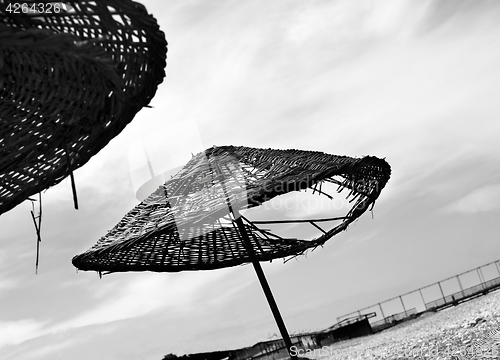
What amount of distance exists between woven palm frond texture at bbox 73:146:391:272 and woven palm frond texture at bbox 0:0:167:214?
5.59 ft

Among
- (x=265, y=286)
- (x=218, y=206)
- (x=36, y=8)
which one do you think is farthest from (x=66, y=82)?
(x=265, y=286)

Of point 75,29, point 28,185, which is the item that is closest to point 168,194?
point 28,185

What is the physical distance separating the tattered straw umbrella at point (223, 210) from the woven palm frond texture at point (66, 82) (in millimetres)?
1717

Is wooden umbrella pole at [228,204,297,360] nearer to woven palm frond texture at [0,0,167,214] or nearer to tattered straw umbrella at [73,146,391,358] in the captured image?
tattered straw umbrella at [73,146,391,358]

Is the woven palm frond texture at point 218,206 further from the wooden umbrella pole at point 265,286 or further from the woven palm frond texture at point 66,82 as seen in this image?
the woven palm frond texture at point 66,82

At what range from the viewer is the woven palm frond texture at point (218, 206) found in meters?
4.43

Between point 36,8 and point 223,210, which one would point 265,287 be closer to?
point 223,210

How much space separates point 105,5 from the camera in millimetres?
1936

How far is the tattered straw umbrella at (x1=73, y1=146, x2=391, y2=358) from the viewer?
4.44 m

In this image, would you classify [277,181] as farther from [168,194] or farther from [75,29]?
[75,29]

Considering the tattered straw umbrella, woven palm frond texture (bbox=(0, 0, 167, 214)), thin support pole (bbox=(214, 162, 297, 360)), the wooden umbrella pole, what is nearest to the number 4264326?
woven palm frond texture (bbox=(0, 0, 167, 214))

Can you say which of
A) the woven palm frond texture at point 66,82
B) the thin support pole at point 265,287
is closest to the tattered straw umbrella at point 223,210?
the thin support pole at point 265,287

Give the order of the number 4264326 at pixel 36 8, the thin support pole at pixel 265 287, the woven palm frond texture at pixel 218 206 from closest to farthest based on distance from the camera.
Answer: the number 4264326 at pixel 36 8 → the woven palm frond texture at pixel 218 206 → the thin support pole at pixel 265 287

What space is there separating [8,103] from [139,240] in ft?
6.89
